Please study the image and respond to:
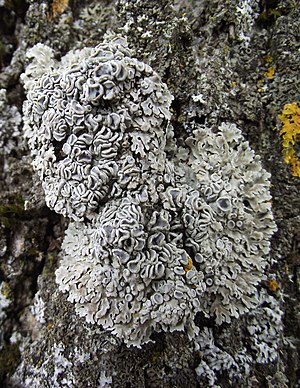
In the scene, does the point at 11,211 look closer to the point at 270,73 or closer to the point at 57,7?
the point at 57,7

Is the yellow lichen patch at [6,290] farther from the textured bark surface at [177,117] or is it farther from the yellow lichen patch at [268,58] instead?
the yellow lichen patch at [268,58]

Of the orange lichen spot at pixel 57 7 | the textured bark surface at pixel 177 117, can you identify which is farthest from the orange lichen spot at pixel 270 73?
the orange lichen spot at pixel 57 7

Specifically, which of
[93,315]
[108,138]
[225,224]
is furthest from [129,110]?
[93,315]

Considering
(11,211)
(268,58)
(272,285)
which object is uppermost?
(268,58)

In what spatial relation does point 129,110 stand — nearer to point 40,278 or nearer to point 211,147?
point 211,147

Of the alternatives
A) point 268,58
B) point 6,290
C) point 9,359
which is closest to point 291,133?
point 268,58

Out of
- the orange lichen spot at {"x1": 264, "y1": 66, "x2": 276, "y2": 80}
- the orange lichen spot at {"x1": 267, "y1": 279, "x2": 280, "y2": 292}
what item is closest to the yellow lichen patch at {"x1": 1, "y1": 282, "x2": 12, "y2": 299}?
the orange lichen spot at {"x1": 267, "y1": 279, "x2": 280, "y2": 292}
